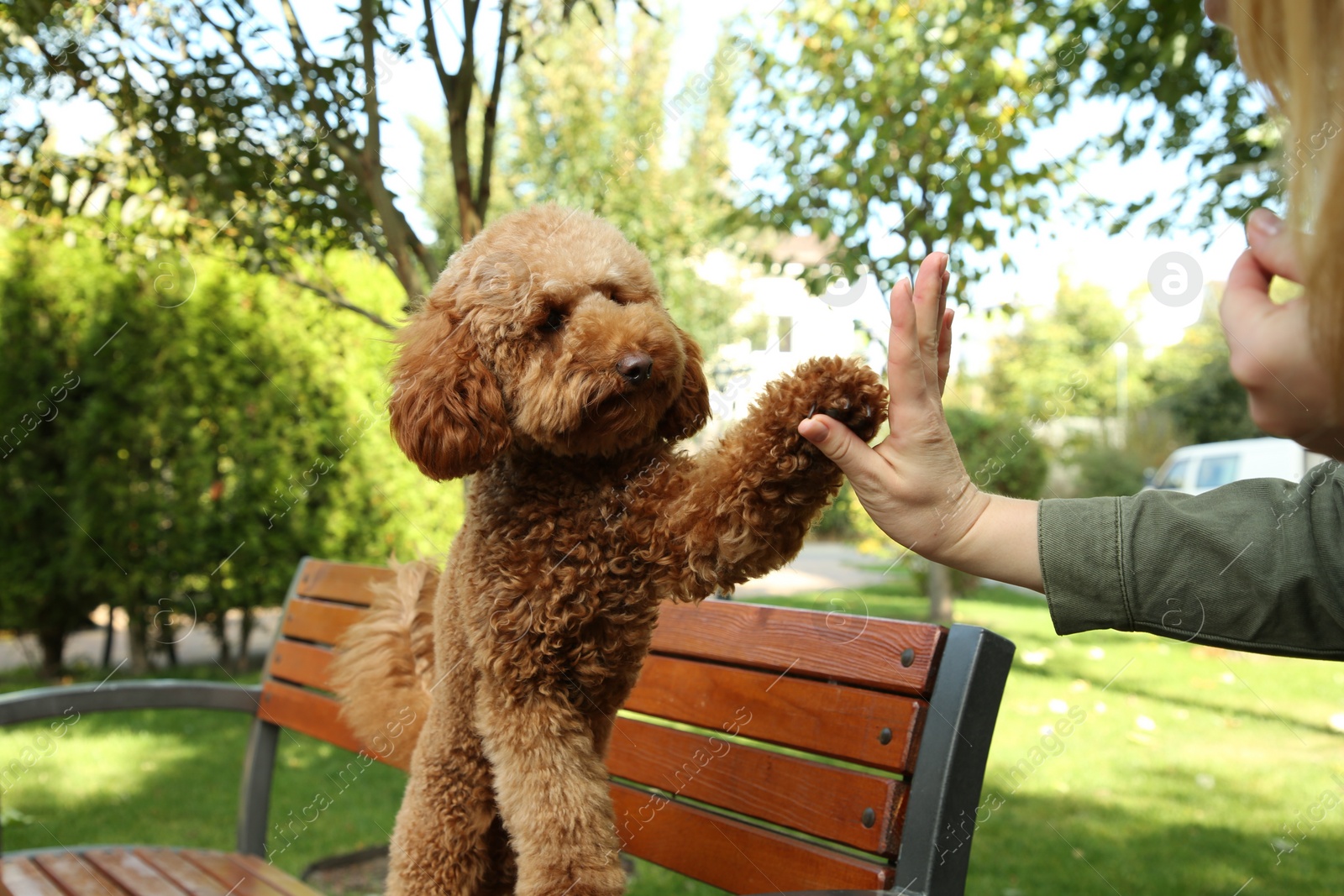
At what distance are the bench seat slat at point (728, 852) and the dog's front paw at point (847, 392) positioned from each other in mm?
766

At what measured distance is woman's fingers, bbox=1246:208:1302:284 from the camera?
95cm

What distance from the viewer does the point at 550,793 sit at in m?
1.28

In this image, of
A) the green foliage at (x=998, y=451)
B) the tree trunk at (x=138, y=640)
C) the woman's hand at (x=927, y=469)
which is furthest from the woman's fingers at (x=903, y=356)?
the green foliage at (x=998, y=451)

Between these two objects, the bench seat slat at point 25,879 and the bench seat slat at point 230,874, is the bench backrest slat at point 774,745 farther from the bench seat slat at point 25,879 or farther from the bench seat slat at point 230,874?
the bench seat slat at point 25,879

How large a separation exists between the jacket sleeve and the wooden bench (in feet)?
0.59

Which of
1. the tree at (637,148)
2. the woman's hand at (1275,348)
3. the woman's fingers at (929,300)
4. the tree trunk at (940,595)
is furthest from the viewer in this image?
the tree trunk at (940,595)

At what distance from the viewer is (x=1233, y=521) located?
52.4 inches

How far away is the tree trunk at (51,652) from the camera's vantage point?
6.46 m

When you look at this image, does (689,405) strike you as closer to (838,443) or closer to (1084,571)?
(838,443)

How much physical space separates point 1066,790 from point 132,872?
156 inches

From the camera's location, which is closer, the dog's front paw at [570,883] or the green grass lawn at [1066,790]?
the dog's front paw at [570,883]

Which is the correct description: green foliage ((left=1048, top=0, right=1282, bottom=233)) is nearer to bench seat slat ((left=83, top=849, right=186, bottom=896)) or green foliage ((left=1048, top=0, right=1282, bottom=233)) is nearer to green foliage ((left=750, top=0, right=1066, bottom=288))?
green foliage ((left=750, top=0, right=1066, bottom=288))

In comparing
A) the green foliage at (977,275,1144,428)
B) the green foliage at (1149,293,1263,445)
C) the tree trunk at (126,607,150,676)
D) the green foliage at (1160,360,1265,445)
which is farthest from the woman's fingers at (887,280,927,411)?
the green foliage at (1160,360,1265,445)

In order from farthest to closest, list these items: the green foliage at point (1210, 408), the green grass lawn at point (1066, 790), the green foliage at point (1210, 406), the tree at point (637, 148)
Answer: the green foliage at point (1210, 408)
the green foliage at point (1210, 406)
the tree at point (637, 148)
the green grass lawn at point (1066, 790)
